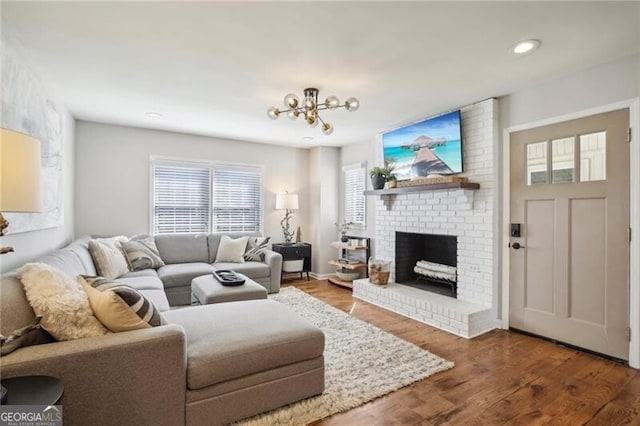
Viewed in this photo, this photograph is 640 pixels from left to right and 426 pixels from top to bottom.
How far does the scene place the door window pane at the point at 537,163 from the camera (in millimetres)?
3098

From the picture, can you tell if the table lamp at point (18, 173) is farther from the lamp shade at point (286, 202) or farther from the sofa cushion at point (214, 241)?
the lamp shade at point (286, 202)

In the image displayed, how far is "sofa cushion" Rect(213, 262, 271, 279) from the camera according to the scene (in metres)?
4.45

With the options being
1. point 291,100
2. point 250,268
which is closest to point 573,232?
point 291,100

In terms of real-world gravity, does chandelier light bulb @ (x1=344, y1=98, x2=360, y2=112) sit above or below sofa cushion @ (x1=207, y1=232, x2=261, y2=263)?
above

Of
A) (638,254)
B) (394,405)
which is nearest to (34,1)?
(394,405)

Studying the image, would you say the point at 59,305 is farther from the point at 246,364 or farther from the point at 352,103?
the point at 352,103

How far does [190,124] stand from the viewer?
4551 mm

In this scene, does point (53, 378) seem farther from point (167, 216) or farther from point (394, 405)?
point (167, 216)

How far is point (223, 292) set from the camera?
319cm

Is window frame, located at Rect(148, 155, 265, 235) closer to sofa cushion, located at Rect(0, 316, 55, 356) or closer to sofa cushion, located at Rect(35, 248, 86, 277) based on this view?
sofa cushion, located at Rect(35, 248, 86, 277)

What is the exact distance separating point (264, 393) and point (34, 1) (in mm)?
2694

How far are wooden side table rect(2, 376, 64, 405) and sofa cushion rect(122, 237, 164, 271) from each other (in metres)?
2.97

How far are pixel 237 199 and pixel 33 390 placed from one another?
4573 millimetres

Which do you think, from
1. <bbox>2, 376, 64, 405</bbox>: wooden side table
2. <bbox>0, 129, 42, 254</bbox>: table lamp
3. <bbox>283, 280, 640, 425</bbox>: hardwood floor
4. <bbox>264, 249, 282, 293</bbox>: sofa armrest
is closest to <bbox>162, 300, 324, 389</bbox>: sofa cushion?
<bbox>283, 280, 640, 425</bbox>: hardwood floor
